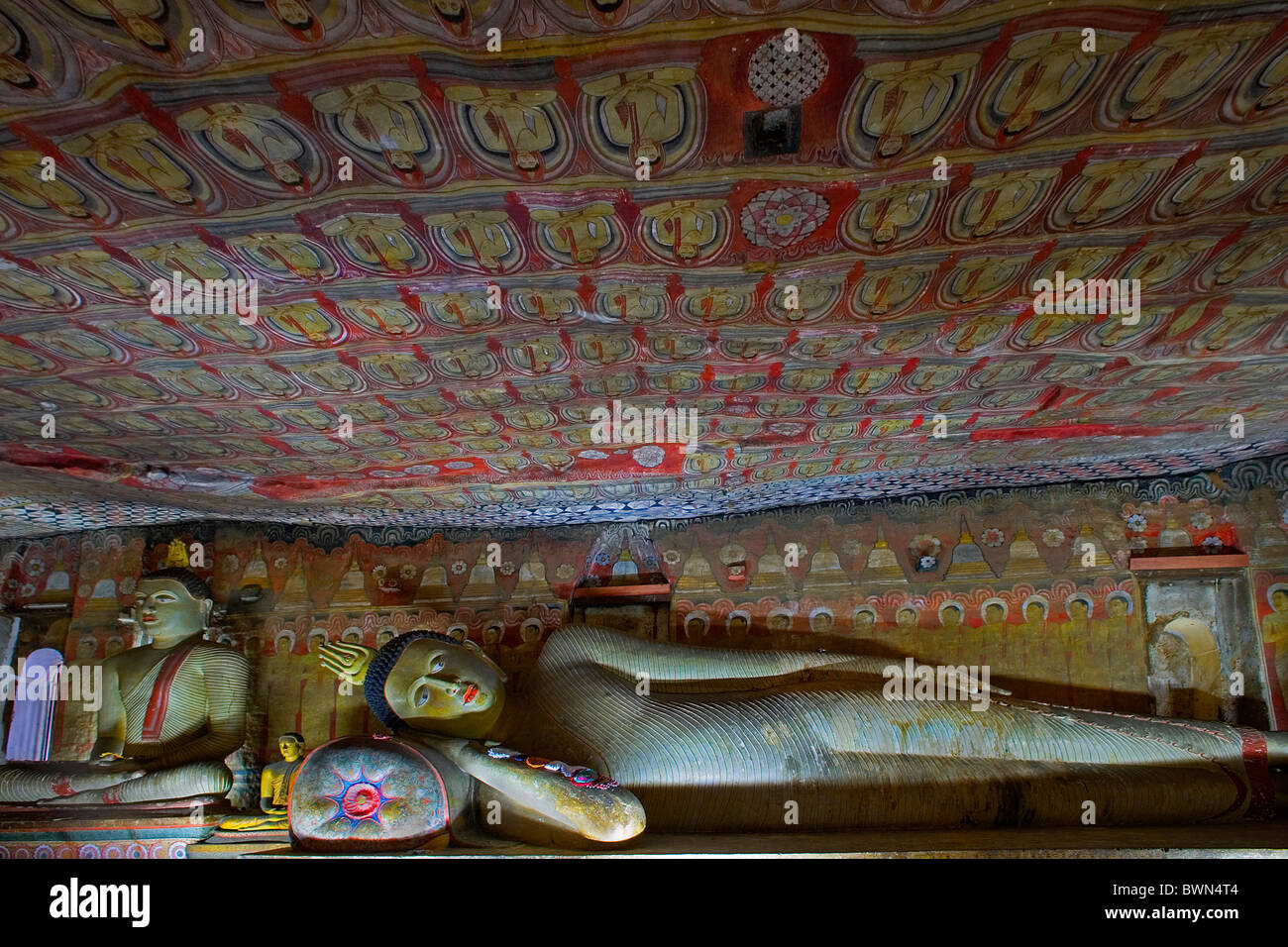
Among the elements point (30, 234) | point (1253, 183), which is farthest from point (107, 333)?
point (1253, 183)

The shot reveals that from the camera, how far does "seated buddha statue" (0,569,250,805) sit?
159 inches

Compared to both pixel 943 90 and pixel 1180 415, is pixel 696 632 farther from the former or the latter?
pixel 943 90

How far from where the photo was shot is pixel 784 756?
12.3 ft

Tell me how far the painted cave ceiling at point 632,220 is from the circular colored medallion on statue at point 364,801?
5.58 feet

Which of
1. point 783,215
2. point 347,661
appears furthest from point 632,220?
point 347,661

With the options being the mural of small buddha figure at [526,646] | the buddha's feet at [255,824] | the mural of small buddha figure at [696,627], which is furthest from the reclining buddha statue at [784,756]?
the mural of small buddha figure at [526,646]

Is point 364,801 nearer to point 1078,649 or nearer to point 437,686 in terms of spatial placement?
point 437,686

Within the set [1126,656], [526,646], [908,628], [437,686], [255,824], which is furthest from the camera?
[526,646]

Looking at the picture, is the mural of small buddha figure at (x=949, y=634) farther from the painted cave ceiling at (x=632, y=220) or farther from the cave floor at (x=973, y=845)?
the cave floor at (x=973, y=845)

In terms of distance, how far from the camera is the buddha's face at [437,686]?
3932 mm

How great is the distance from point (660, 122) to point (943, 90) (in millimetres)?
735

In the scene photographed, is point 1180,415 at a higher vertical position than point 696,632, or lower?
higher

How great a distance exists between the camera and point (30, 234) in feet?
8.46

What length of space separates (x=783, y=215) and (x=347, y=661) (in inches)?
120
